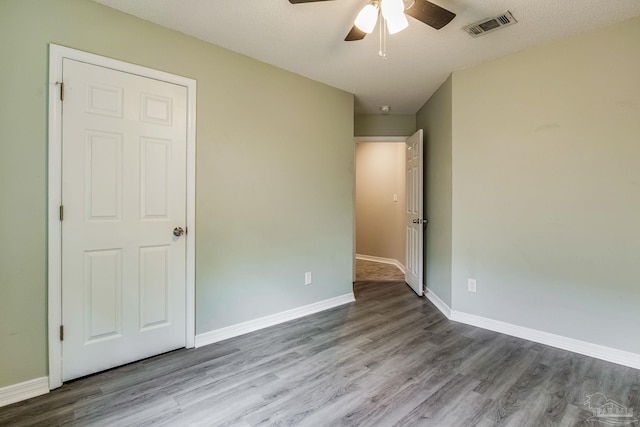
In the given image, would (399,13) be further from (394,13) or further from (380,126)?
(380,126)

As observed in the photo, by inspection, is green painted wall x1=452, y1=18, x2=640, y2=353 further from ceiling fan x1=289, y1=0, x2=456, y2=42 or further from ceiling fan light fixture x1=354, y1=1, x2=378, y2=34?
ceiling fan light fixture x1=354, y1=1, x2=378, y2=34

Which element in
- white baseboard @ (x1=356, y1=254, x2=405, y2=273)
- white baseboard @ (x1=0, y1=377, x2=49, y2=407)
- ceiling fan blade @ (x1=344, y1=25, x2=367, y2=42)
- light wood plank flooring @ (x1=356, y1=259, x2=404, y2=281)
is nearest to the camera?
white baseboard @ (x1=0, y1=377, x2=49, y2=407)

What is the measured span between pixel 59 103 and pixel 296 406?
7.42 ft

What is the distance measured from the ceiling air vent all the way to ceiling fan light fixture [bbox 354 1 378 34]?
89 centimetres

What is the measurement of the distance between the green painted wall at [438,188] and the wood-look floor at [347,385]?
0.83 meters

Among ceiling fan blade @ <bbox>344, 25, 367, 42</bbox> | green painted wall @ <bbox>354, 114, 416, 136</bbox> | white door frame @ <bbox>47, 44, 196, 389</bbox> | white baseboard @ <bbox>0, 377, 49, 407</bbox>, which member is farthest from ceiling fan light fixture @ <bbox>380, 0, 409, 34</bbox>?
white baseboard @ <bbox>0, 377, 49, 407</bbox>

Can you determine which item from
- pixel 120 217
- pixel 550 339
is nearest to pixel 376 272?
pixel 550 339

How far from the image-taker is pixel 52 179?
71.8 inches

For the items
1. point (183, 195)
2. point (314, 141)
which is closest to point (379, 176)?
point (314, 141)

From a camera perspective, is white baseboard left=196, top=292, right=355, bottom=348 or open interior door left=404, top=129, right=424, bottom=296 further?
open interior door left=404, top=129, right=424, bottom=296

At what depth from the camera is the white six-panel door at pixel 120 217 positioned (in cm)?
191

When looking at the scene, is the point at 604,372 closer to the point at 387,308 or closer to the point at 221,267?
the point at 387,308

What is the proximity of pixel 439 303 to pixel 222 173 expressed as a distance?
103 inches

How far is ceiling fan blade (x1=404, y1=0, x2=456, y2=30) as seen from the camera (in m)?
1.67
